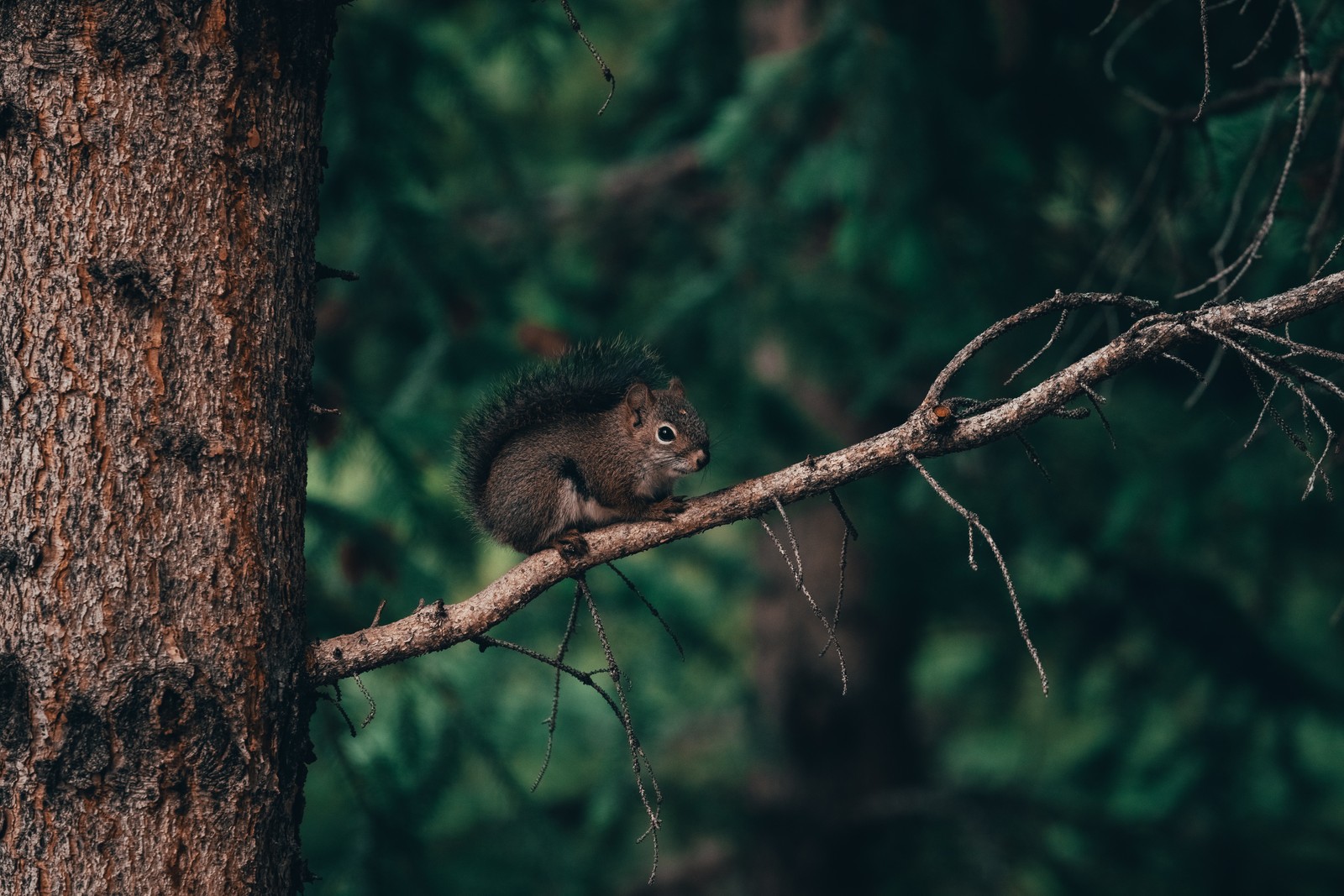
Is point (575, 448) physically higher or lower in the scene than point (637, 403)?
lower

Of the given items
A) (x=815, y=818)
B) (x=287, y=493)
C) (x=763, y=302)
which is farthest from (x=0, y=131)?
(x=815, y=818)

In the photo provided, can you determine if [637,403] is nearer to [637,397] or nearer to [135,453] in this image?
[637,397]

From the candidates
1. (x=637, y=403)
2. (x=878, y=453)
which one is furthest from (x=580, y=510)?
(x=878, y=453)

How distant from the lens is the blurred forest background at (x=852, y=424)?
10.9 ft

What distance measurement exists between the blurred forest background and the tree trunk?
3.71 feet

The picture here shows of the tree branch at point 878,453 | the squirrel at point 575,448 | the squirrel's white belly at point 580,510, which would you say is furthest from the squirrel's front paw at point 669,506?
the tree branch at point 878,453

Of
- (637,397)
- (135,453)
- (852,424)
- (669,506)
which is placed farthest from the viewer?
(852,424)

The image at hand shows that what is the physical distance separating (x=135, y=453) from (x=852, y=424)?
173 inches

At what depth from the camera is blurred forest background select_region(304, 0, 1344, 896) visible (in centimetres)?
333

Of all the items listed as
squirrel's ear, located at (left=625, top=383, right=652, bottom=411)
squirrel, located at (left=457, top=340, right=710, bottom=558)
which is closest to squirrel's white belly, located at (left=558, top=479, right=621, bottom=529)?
squirrel, located at (left=457, top=340, right=710, bottom=558)

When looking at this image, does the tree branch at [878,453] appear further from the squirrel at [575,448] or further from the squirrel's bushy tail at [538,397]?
the squirrel's bushy tail at [538,397]

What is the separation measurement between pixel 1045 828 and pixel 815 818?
3.58 ft

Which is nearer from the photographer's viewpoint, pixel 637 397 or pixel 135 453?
pixel 135 453

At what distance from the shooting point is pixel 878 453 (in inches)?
72.2
